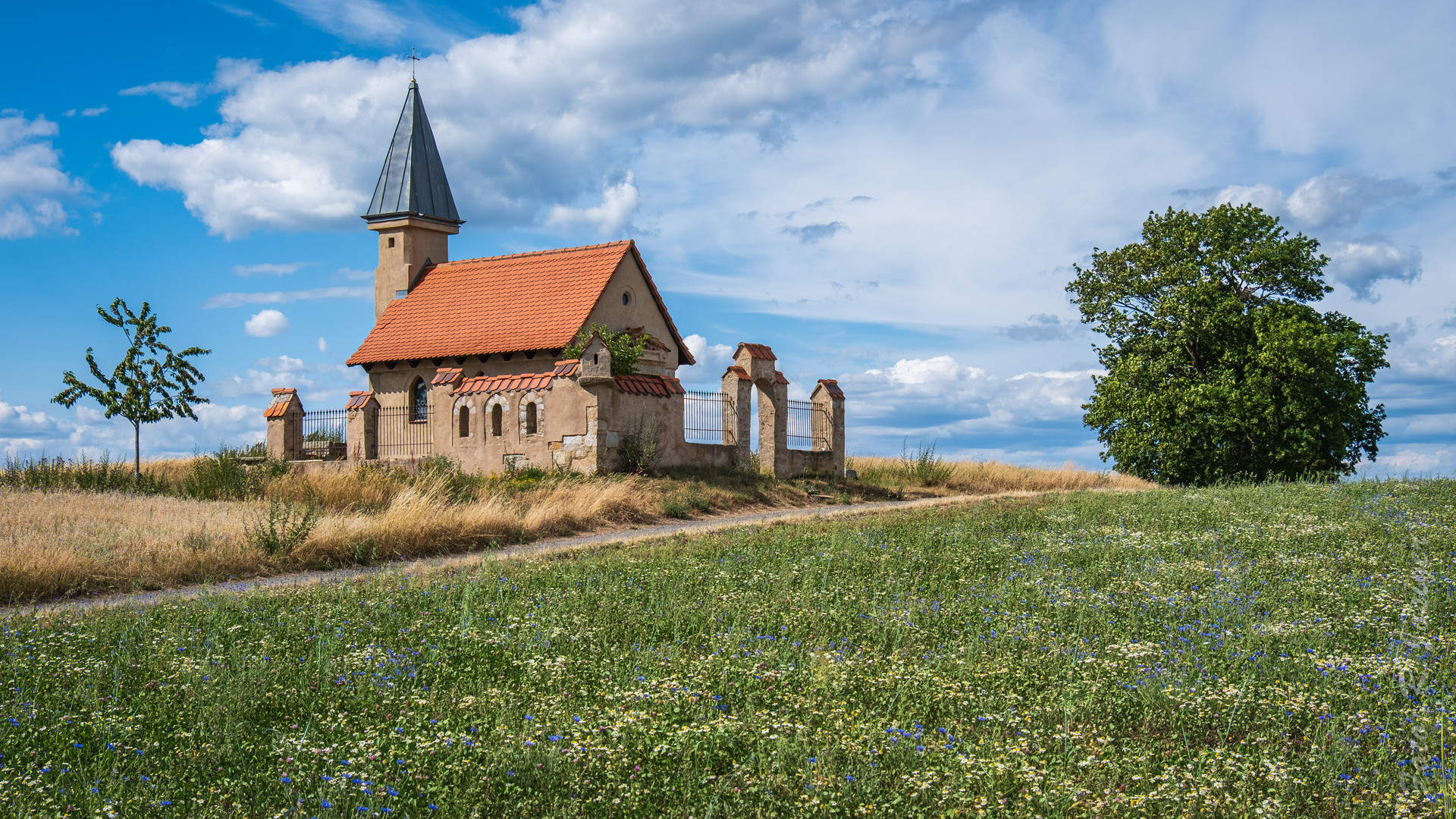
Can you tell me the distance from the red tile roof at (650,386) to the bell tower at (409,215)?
16677 mm

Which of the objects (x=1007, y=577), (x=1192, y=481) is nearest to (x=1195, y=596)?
(x=1007, y=577)

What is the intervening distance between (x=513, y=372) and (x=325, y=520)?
55.5 ft

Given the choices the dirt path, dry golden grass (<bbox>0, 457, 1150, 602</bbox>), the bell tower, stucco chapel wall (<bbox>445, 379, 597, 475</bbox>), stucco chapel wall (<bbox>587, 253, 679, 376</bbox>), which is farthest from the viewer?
the bell tower

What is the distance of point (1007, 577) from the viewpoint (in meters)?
9.85

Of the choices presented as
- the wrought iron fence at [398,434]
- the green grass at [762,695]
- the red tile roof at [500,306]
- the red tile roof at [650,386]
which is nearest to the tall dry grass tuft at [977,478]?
the red tile roof at [650,386]

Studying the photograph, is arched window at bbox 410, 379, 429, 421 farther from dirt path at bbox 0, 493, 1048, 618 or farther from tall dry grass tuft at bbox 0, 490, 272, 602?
dirt path at bbox 0, 493, 1048, 618

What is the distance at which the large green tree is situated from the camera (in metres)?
28.5

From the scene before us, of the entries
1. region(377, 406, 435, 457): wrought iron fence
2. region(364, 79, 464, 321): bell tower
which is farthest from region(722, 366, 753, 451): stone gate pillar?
region(364, 79, 464, 321): bell tower

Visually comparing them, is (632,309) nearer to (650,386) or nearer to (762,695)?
(650,386)

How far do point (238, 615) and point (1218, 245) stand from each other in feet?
102

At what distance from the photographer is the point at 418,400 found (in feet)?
111

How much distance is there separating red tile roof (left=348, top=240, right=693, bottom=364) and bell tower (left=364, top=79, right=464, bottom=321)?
1.41 meters

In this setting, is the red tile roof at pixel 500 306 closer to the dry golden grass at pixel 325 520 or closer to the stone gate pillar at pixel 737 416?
the stone gate pillar at pixel 737 416

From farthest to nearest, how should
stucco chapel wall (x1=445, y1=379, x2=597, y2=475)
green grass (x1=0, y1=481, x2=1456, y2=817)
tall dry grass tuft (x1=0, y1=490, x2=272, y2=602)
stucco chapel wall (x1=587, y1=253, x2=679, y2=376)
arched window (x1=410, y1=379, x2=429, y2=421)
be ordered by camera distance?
arched window (x1=410, y1=379, x2=429, y2=421) < stucco chapel wall (x1=587, y1=253, x2=679, y2=376) < stucco chapel wall (x1=445, y1=379, x2=597, y2=475) < tall dry grass tuft (x1=0, y1=490, x2=272, y2=602) < green grass (x1=0, y1=481, x2=1456, y2=817)
